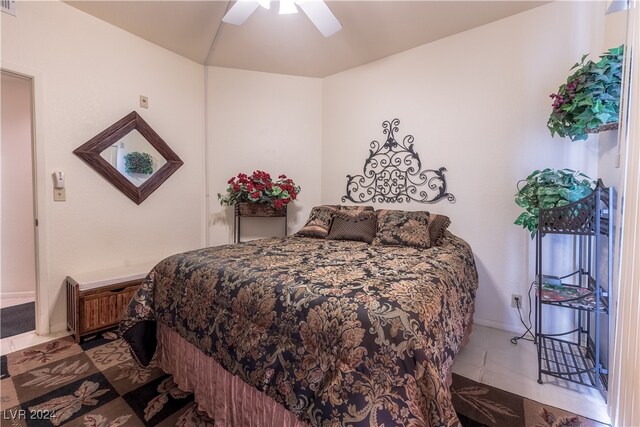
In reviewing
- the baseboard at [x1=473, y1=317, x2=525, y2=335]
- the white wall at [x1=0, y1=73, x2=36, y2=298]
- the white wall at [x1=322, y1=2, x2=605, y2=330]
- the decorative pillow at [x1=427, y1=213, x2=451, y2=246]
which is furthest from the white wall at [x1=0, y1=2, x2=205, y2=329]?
the baseboard at [x1=473, y1=317, x2=525, y2=335]

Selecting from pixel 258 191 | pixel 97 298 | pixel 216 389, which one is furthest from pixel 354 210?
pixel 97 298

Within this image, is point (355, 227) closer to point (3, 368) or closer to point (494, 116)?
point (494, 116)

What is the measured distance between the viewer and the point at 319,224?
9.37 ft

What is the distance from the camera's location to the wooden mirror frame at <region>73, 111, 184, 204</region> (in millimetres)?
2531

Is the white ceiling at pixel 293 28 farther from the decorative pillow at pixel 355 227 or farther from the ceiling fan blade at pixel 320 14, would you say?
the decorative pillow at pixel 355 227

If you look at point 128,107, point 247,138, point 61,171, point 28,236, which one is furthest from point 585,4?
point 28,236

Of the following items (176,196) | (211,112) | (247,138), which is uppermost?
(211,112)

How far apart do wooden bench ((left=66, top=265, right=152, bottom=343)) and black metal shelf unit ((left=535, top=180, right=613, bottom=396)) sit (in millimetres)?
3133

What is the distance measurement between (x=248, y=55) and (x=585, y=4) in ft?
9.92

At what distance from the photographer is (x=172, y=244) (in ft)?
10.4

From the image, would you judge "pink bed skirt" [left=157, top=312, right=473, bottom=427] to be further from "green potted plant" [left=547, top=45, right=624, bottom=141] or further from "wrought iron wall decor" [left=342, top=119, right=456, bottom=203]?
"wrought iron wall decor" [left=342, top=119, right=456, bottom=203]

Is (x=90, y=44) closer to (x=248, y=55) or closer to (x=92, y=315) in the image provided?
(x=248, y=55)

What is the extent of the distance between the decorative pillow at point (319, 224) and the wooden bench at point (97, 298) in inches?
60.7

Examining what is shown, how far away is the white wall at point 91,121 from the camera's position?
2252mm
